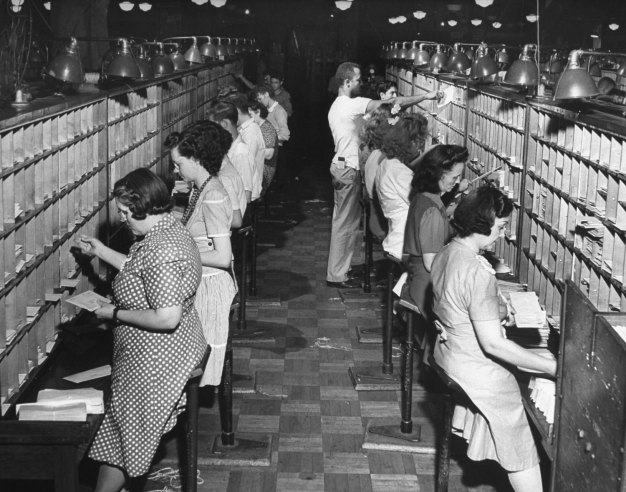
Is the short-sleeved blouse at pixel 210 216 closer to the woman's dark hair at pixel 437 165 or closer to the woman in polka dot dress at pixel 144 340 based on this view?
the woman in polka dot dress at pixel 144 340

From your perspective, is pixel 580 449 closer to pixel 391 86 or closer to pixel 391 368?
pixel 391 368

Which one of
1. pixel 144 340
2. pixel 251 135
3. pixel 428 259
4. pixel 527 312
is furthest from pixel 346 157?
pixel 144 340

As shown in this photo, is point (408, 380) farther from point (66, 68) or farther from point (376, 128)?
point (66, 68)

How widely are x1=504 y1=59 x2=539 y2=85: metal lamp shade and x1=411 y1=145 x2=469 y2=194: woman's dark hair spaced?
37.2 inches

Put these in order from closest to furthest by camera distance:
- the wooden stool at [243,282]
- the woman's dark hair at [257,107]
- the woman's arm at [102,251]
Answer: the woman's arm at [102,251], the wooden stool at [243,282], the woman's dark hair at [257,107]

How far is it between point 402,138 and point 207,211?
2201 millimetres

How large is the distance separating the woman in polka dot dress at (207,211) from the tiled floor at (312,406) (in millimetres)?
673

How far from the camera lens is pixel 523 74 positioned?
6.11 meters

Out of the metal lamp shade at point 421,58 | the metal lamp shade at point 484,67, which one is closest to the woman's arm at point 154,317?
the metal lamp shade at point 484,67

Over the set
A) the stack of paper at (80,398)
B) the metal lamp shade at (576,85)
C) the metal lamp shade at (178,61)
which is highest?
the metal lamp shade at (178,61)

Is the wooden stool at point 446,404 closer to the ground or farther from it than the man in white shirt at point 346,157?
closer to the ground

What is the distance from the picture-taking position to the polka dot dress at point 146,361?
3945 millimetres

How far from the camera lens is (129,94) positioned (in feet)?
24.5

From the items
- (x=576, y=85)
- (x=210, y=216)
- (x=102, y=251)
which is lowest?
(x=102, y=251)
